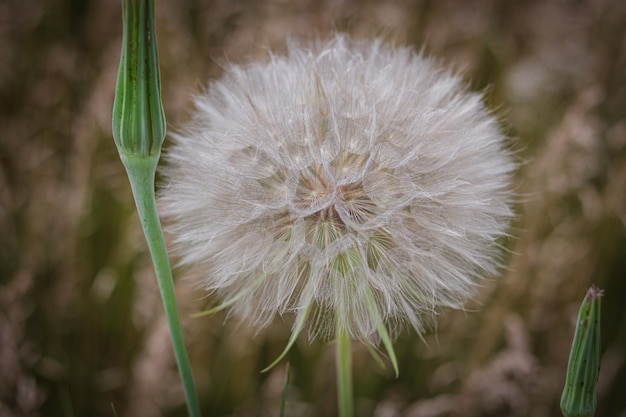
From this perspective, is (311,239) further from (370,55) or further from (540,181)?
(540,181)

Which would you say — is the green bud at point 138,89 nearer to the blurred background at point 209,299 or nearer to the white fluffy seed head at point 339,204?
the white fluffy seed head at point 339,204

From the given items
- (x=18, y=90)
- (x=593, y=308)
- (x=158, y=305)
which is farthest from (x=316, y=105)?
(x=18, y=90)

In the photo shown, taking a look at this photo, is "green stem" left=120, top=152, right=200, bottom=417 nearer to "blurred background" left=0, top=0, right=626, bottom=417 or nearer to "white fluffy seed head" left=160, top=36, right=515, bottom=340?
"white fluffy seed head" left=160, top=36, right=515, bottom=340

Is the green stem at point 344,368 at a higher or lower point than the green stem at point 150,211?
lower

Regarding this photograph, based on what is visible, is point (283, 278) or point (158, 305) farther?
point (158, 305)

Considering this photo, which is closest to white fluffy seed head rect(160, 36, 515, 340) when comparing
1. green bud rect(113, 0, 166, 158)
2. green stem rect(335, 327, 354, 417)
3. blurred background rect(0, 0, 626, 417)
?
green stem rect(335, 327, 354, 417)

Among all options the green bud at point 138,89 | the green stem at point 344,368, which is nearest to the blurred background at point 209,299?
the green stem at point 344,368
